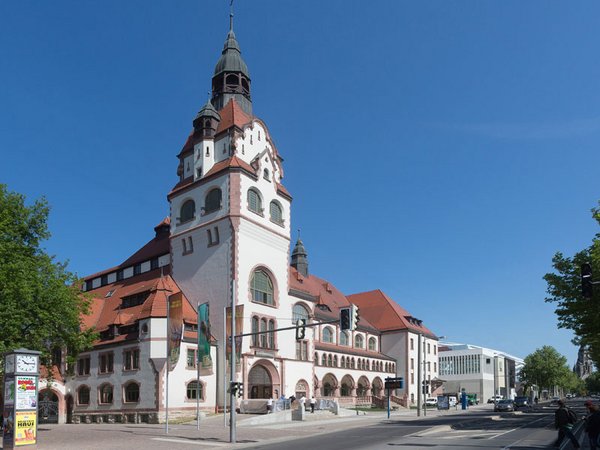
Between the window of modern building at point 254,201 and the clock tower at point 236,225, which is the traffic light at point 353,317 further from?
the window of modern building at point 254,201

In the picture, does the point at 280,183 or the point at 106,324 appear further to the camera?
the point at 280,183

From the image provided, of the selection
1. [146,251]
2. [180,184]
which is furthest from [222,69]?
[146,251]

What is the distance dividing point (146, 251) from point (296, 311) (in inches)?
653

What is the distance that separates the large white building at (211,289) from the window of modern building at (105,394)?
0.08 meters

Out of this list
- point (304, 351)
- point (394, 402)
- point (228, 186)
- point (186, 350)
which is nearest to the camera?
point (186, 350)

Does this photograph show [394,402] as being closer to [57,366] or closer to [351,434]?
[57,366]

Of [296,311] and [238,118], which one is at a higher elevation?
[238,118]

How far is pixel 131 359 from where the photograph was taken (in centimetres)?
4681

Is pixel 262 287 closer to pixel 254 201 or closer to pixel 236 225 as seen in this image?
pixel 236 225

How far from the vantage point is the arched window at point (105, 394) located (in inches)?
1897

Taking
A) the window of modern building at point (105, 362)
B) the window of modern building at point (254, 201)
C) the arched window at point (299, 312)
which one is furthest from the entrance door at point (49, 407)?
the window of modern building at point (254, 201)

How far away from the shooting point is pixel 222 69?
6038 centimetres

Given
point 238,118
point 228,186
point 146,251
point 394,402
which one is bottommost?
point 394,402

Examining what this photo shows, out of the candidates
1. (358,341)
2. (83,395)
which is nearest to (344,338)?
(358,341)
